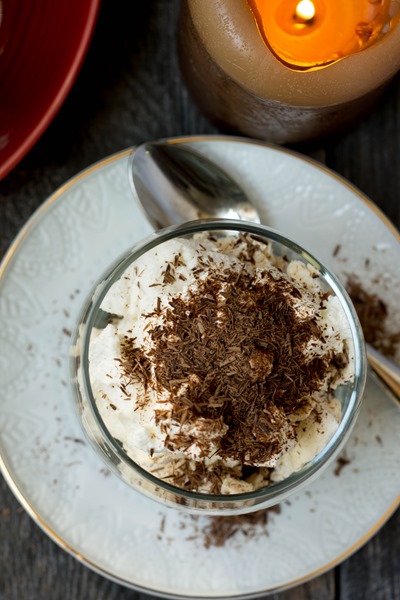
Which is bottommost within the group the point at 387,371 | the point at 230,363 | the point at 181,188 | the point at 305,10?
the point at 230,363

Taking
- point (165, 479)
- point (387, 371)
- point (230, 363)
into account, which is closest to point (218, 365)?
point (230, 363)

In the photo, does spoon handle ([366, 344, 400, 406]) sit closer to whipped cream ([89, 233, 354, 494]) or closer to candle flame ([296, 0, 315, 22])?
whipped cream ([89, 233, 354, 494])

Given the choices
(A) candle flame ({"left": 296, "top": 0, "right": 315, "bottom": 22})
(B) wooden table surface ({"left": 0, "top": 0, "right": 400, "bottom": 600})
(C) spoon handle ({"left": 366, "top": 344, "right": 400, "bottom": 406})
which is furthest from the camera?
(B) wooden table surface ({"left": 0, "top": 0, "right": 400, "bottom": 600})

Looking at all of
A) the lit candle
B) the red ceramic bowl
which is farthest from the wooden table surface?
the lit candle

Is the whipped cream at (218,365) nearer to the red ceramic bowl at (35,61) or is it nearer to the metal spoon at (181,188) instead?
the metal spoon at (181,188)

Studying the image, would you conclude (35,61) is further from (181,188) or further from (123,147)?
(181,188)

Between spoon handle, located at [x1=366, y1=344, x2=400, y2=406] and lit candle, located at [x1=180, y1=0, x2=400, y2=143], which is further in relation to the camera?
spoon handle, located at [x1=366, y1=344, x2=400, y2=406]

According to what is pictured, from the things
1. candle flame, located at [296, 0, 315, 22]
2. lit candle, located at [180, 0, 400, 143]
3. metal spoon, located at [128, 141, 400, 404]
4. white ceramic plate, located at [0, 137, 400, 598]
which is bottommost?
white ceramic plate, located at [0, 137, 400, 598]
